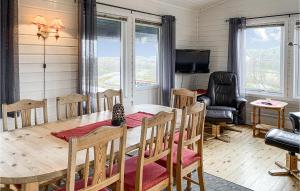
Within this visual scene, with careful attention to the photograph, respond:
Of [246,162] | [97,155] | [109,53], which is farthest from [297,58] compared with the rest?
[97,155]

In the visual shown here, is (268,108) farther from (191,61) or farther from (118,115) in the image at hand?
(118,115)

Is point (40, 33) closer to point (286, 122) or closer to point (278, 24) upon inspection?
point (278, 24)

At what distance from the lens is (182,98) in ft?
11.5

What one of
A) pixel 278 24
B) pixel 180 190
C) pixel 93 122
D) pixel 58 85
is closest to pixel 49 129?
pixel 93 122

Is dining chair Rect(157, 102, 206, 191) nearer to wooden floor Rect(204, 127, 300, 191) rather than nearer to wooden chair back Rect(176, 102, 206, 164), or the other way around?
wooden chair back Rect(176, 102, 206, 164)

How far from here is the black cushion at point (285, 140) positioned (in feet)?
9.37

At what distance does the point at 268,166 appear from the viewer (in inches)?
135

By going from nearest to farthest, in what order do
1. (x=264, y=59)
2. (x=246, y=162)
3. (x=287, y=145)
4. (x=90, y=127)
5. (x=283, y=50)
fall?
(x=90, y=127)
(x=287, y=145)
(x=246, y=162)
(x=283, y=50)
(x=264, y=59)

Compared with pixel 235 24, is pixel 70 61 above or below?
below

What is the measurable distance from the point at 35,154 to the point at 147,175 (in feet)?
2.75

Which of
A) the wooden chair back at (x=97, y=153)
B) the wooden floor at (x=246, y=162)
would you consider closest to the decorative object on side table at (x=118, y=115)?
the wooden chair back at (x=97, y=153)

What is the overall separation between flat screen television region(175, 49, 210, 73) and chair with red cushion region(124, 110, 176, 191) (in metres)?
3.40

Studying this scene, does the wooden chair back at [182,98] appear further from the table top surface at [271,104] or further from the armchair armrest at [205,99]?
the table top surface at [271,104]

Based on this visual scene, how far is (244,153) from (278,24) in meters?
2.66
